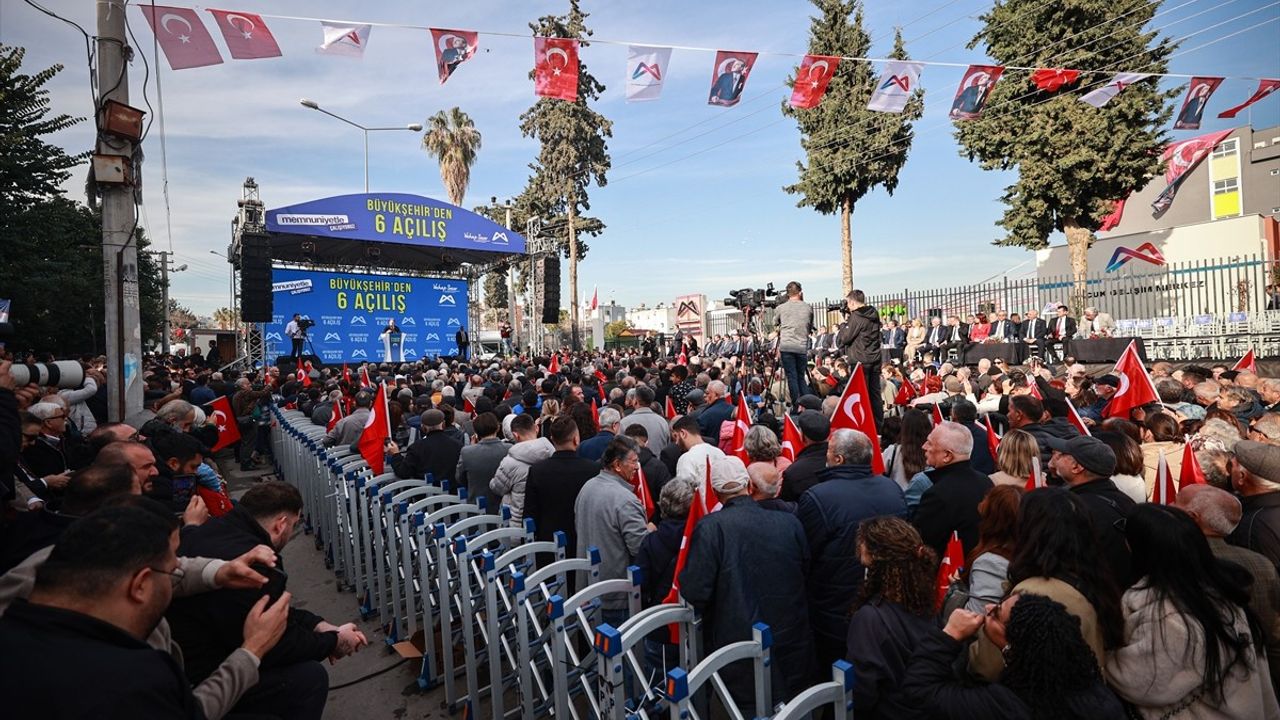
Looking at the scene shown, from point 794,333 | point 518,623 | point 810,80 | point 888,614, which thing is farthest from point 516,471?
point 810,80

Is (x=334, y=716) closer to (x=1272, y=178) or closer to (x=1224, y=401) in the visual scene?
(x=1224, y=401)

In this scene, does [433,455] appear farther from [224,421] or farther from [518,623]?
[224,421]

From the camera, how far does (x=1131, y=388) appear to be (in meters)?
6.25

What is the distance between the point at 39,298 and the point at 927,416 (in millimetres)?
19213

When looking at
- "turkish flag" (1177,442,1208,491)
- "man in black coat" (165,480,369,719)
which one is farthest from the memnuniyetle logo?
"man in black coat" (165,480,369,719)

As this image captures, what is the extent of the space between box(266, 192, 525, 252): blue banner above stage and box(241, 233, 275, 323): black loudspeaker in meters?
0.79

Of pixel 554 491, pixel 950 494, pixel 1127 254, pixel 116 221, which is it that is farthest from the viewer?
pixel 1127 254

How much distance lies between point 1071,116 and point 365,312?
2447cm

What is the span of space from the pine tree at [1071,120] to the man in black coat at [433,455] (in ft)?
64.3

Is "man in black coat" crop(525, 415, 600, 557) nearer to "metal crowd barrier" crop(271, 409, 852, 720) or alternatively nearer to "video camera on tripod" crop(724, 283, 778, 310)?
"metal crowd barrier" crop(271, 409, 852, 720)

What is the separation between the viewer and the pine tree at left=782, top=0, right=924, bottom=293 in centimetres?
2455

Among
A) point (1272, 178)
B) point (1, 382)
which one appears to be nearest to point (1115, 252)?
point (1272, 178)

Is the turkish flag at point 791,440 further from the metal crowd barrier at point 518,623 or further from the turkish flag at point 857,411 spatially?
the metal crowd barrier at point 518,623

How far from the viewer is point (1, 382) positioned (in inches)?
150
